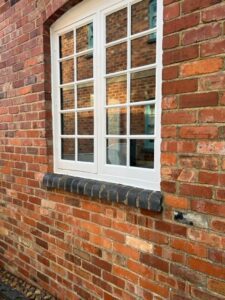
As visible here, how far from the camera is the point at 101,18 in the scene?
2295mm

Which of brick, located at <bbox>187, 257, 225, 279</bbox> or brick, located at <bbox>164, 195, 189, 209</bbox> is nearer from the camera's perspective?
brick, located at <bbox>187, 257, 225, 279</bbox>

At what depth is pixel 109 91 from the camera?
2352mm

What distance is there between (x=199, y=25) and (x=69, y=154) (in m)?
1.64

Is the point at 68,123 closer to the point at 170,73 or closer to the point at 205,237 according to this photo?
the point at 170,73

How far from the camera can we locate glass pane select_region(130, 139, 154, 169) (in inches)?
81.0

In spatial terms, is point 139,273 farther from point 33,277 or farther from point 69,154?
point 33,277

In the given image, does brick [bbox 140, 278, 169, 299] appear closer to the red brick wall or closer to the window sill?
the red brick wall

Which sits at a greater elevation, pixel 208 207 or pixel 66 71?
pixel 66 71

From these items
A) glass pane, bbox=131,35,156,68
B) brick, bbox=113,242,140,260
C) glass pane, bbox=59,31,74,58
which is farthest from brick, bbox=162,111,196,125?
glass pane, bbox=59,31,74,58

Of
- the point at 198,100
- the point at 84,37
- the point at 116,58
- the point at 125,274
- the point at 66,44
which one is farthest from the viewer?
the point at 66,44

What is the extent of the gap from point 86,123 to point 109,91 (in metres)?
0.39

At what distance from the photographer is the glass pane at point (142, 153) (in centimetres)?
206

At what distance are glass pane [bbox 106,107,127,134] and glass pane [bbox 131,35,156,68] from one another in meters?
0.37

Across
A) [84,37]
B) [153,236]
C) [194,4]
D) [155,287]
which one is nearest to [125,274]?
[155,287]
